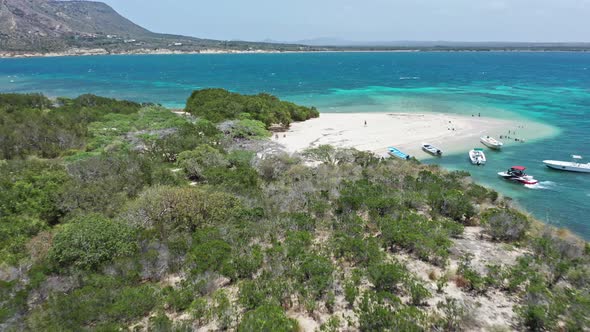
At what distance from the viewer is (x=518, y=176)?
27516 mm

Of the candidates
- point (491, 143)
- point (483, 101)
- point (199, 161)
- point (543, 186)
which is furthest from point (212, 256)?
point (483, 101)

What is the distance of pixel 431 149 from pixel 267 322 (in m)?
30.2

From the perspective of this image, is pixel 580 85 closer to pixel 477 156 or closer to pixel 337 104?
pixel 337 104

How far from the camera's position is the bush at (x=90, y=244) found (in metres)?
12.1

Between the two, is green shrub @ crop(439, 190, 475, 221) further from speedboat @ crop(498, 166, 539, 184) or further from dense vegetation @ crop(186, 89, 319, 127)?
dense vegetation @ crop(186, 89, 319, 127)

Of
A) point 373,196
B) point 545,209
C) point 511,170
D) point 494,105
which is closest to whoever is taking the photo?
point 373,196

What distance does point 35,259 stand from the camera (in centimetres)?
1259

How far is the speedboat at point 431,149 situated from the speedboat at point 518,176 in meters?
6.75

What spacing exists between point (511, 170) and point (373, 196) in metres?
16.9

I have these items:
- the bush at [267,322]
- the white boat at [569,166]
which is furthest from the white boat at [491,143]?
the bush at [267,322]

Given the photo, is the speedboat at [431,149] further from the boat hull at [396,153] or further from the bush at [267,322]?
the bush at [267,322]

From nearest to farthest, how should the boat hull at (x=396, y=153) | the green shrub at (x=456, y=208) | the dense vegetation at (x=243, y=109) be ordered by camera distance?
the green shrub at (x=456, y=208)
the boat hull at (x=396, y=153)
the dense vegetation at (x=243, y=109)

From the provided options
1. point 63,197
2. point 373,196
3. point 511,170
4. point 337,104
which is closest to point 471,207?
point 373,196

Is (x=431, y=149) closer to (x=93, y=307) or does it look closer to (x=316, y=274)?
(x=316, y=274)
